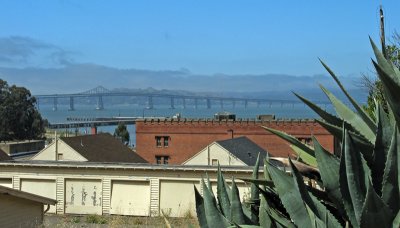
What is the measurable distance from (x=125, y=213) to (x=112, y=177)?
2999 mm

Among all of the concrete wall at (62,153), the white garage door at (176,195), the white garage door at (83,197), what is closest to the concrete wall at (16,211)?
the white garage door at (176,195)

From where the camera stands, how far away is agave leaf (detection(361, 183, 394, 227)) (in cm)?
304

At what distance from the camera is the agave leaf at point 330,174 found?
337 cm

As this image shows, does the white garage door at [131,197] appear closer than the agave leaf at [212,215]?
No

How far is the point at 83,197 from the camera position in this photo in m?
45.7

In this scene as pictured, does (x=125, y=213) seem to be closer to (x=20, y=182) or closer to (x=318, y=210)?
(x=20, y=182)

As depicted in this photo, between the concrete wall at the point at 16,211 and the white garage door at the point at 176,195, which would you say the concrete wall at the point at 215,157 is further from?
the concrete wall at the point at 16,211

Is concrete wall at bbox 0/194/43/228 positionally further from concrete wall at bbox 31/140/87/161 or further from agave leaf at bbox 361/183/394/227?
concrete wall at bbox 31/140/87/161

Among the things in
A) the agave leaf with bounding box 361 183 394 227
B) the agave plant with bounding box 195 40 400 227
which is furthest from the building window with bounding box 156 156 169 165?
the agave leaf with bounding box 361 183 394 227

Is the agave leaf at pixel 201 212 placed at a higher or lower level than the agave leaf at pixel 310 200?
lower

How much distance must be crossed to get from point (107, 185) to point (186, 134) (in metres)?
27.1

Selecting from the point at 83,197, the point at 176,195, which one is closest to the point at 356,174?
the point at 176,195

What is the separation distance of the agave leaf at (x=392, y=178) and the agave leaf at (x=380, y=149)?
4.8 inches

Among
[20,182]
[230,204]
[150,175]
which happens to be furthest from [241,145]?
[230,204]
